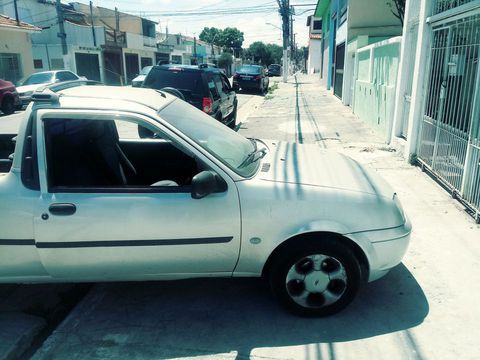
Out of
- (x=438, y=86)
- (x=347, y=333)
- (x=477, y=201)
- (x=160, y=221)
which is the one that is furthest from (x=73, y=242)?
(x=438, y=86)

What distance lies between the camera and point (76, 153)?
3328 millimetres

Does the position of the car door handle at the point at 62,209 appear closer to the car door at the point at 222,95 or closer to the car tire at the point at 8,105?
the car door at the point at 222,95

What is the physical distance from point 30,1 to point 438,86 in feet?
133

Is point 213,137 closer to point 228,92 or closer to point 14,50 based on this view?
point 228,92

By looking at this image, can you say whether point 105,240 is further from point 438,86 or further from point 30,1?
point 30,1

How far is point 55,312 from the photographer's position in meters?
3.45

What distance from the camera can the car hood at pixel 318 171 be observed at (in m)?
3.21

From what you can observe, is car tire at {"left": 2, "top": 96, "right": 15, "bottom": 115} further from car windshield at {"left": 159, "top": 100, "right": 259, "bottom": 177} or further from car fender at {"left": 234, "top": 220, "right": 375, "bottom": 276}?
car fender at {"left": 234, "top": 220, "right": 375, "bottom": 276}

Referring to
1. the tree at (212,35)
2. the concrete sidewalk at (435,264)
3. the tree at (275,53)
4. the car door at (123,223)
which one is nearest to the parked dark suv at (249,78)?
the concrete sidewalk at (435,264)

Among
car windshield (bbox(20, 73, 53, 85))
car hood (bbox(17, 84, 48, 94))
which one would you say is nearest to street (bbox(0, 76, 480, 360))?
car hood (bbox(17, 84, 48, 94))

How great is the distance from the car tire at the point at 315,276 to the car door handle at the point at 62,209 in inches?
58.2

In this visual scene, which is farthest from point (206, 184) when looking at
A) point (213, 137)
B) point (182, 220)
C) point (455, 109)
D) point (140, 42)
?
point (140, 42)

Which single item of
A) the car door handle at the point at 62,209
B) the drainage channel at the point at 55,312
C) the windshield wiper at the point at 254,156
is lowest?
the drainage channel at the point at 55,312

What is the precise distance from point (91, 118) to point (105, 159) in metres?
0.58
